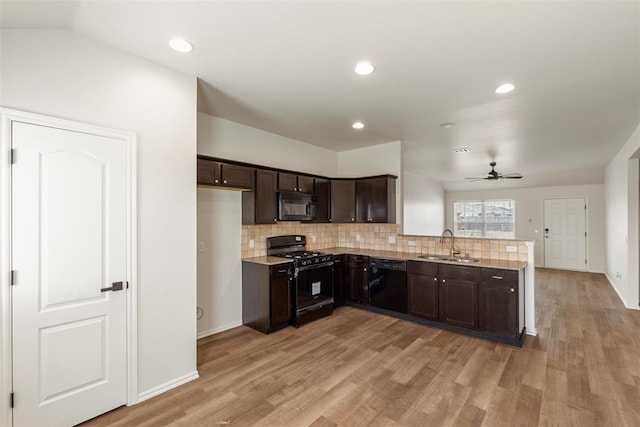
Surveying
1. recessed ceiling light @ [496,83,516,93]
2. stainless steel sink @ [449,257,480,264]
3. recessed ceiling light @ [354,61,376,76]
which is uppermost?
recessed ceiling light @ [354,61,376,76]

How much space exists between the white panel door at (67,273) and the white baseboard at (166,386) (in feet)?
0.44

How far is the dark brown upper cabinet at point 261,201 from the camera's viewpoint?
3.90 metres

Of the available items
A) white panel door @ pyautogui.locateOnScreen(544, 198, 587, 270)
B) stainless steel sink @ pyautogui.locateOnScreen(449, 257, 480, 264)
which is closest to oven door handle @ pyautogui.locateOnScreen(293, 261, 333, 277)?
stainless steel sink @ pyautogui.locateOnScreen(449, 257, 480, 264)

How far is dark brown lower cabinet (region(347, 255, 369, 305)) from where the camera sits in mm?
A: 4652

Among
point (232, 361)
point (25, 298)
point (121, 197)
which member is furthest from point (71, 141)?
point (232, 361)

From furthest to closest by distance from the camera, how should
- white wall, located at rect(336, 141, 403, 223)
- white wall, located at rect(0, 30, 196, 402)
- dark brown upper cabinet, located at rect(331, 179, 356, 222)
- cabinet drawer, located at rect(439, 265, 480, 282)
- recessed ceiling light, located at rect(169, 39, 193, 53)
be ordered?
dark brown upper cabinet, located at rect(331, 179, 356, 222)
white wall, located at rect(336, 141, 403, 223)
cabinet drawer, located at rect(439, 265, 480, 282)
recessed ceiling light, located at rect(169, 39, 193, 53)
white wall, located at rect(0, 30, 196, 402)

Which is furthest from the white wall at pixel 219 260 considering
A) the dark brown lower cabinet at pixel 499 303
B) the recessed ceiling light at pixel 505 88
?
the recessed ceiling light at pixel 505 88

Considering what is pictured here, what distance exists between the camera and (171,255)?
2555mm

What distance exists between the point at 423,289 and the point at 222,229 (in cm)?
282

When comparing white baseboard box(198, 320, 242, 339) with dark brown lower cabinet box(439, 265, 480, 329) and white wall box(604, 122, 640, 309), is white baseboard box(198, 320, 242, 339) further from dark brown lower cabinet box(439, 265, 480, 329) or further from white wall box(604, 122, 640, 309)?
white wall box(604, 122, 640, 309)

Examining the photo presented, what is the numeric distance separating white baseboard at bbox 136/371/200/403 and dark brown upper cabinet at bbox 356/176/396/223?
325cm

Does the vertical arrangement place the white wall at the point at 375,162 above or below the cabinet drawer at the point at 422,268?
above

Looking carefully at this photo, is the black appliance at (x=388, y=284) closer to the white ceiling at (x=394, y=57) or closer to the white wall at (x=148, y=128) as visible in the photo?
the white ceiling at (x=394, y=57)

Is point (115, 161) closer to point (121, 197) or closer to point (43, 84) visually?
point (121, 197)
